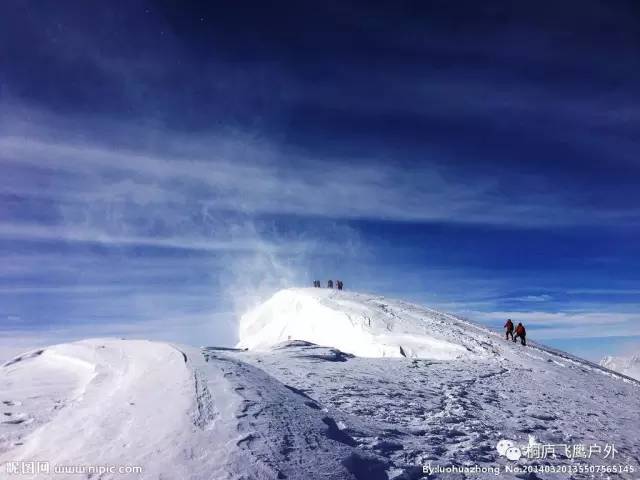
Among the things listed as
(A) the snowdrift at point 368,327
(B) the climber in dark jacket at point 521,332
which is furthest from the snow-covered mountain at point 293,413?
(B) the climber in dark jacket at point 521,332

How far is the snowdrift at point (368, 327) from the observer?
81.6 ft

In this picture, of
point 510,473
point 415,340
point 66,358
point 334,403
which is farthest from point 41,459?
point 415,340

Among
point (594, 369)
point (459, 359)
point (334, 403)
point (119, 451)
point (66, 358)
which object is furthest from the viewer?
point (594, 369)

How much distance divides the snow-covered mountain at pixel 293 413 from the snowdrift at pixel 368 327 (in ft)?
11.5

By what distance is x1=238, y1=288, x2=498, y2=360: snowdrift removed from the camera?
81.6 feet

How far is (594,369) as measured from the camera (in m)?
24.1

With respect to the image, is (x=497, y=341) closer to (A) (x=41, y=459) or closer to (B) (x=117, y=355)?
(B) (x=117, y=355)

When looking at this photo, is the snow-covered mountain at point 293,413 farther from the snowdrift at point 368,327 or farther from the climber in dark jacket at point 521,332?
the climber in dark jacket at point 521,332

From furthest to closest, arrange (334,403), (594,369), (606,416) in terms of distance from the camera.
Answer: (594,369)
(606,416)
(334,403)

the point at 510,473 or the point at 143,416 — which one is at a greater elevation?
the point at 143,416

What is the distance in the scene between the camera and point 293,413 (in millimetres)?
8695

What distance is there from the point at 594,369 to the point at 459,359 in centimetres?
Answer: 857

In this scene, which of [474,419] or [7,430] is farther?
[474,419]

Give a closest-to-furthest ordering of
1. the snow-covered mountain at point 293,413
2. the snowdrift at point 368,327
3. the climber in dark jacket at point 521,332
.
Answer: the snow-covered mountain at point 293,413 < the snowdrift at point 368,327 < the climber in dark jacket at point 521,332
